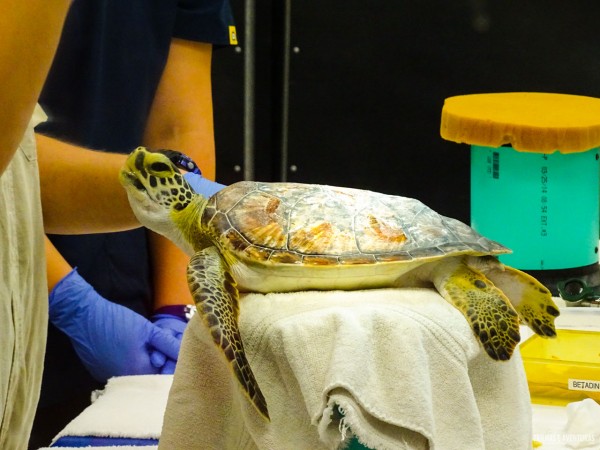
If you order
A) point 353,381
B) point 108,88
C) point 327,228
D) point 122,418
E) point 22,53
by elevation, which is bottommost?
point 122,418

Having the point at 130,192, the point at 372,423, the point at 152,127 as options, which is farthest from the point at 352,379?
the point at 152,127

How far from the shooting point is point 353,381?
63cm

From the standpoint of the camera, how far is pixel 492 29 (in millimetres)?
1789

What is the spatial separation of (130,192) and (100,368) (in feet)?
2.62

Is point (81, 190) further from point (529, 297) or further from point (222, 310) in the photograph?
point (529, 297)

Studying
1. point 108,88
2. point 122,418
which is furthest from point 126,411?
point 108,88

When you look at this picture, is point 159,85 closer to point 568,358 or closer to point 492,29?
point 492,29

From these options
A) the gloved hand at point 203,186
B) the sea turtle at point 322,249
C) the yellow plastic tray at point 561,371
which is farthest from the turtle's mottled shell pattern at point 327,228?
the yellow plastic tray at point 561,371

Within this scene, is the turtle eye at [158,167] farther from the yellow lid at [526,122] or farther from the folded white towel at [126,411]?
the yellow lid at [526,122]

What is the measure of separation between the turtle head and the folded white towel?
394 mm

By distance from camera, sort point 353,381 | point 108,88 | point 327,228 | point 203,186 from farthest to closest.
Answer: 1. point 108,88
2. point 203,186
3. point 327,228
4. point 353,381

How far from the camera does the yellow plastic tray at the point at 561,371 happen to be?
111cm

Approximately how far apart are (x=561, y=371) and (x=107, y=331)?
0.78 meters

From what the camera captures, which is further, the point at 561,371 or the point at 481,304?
the point at 561,371
